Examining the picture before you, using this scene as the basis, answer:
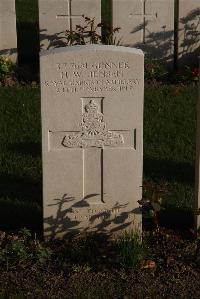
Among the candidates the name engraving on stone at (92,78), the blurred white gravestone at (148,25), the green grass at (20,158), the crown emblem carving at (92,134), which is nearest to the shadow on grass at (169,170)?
the green grass at (20,158)

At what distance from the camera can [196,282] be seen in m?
4.62

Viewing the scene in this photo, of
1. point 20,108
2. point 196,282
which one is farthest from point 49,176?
point 20,108

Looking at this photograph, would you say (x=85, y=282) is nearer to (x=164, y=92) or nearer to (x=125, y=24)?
(x=164, y=92)

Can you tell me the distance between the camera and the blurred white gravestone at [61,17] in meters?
9.30

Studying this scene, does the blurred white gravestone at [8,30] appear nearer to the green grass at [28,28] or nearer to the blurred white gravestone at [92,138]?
the green grass at [28,28]

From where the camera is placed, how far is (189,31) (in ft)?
31.5

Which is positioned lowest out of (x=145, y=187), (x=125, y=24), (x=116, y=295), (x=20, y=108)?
(x=116, y=295)

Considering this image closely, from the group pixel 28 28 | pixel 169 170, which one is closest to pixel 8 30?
pixel 28 28

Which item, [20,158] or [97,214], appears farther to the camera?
[20,158]

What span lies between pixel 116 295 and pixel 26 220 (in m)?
1.26

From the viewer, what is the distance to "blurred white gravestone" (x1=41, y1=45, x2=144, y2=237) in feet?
15.4

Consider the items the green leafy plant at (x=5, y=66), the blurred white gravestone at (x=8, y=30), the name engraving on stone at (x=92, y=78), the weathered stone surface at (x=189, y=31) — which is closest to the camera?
the name engraving on stone at (x=92, y=78)

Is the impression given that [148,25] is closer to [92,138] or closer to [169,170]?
[169,170]

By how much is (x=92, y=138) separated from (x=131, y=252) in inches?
35.0
